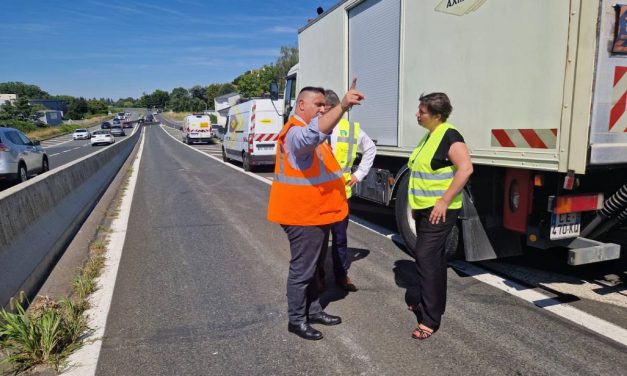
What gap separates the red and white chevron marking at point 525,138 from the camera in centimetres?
350

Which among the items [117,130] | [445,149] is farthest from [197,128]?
[445,149]

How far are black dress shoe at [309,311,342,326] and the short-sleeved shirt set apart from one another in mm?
1407

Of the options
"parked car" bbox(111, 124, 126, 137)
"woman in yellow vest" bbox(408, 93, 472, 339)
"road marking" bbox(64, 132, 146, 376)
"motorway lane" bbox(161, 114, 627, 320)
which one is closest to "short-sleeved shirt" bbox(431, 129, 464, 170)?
"woman in yellow vest" bbox(408, 93, 472, 339)

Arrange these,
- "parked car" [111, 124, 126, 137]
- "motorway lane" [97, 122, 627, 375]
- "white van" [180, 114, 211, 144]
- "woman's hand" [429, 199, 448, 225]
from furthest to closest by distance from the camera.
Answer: "parked car" [111, 124, 126, 137]
"white van" [180, 114, 211, 144]
"woman's hand" [429, 199, 448, 225]
"motorway lane" [97, 122, 627, 375]

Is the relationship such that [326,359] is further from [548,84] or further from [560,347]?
[548,84]

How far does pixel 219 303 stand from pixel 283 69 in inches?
3084

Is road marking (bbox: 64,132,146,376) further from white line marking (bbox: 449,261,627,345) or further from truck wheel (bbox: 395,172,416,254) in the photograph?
white line marking (bbox: 449,261,627,345)

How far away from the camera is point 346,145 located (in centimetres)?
460

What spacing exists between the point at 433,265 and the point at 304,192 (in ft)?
3.65

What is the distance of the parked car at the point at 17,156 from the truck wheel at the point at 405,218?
34.9ft

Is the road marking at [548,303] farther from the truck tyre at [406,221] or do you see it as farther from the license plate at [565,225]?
the license plate at [565,225]

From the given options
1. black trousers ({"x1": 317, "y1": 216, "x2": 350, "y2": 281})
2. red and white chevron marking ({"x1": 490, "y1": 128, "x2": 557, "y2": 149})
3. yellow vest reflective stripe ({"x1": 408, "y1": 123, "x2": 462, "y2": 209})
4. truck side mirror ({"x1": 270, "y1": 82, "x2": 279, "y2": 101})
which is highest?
truck side mirror ({"x1": 270, "y1": 82, "x2": 279, "y2": 101})

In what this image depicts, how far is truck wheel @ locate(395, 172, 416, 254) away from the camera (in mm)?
5398

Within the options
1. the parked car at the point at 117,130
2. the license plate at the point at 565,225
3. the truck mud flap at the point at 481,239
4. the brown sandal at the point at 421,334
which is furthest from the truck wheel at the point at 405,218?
the parked car at the point at 117,130
